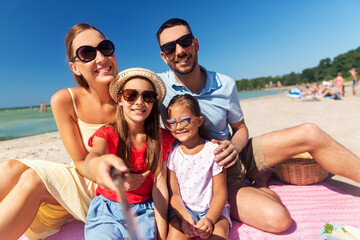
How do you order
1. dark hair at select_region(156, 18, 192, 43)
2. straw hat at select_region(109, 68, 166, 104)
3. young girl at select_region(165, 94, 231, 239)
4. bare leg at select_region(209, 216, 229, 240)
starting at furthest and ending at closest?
dark hair at select_region(156, 18, 192, 43) < straw hat at select_region(109, 68, 166, 104) < young girl at select_region(165, 94, 231, 239) < bare leg at select_region(209, 216, 229, 240)

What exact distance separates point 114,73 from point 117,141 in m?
0.75

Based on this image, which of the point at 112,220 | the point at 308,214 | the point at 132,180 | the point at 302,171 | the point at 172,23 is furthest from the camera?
the point at 302,171

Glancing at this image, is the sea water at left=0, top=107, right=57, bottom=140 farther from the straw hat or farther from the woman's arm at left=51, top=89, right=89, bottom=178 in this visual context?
the straw hat

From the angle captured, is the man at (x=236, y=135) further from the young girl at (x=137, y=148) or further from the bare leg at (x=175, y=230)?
the bare leg at (x=175, y=230)

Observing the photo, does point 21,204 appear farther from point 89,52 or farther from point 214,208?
point 214,208

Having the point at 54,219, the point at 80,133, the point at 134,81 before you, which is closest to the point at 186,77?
the point at 134,81

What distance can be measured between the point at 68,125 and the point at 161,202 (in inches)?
51.6

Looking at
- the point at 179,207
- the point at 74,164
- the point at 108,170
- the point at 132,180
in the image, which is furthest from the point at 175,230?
the point at 74,164

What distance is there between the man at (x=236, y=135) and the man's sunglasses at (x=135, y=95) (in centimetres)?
54

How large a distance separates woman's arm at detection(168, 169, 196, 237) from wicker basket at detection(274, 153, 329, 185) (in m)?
1.84

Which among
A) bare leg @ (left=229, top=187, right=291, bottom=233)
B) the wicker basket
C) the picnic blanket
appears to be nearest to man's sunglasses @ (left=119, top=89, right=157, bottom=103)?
bare leg @ (left=229, top=187, right=291, bottom=233)

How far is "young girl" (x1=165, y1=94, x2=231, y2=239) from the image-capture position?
2139 millimetres

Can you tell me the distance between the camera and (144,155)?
2.32 meters

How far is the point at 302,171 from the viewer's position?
3.24m
